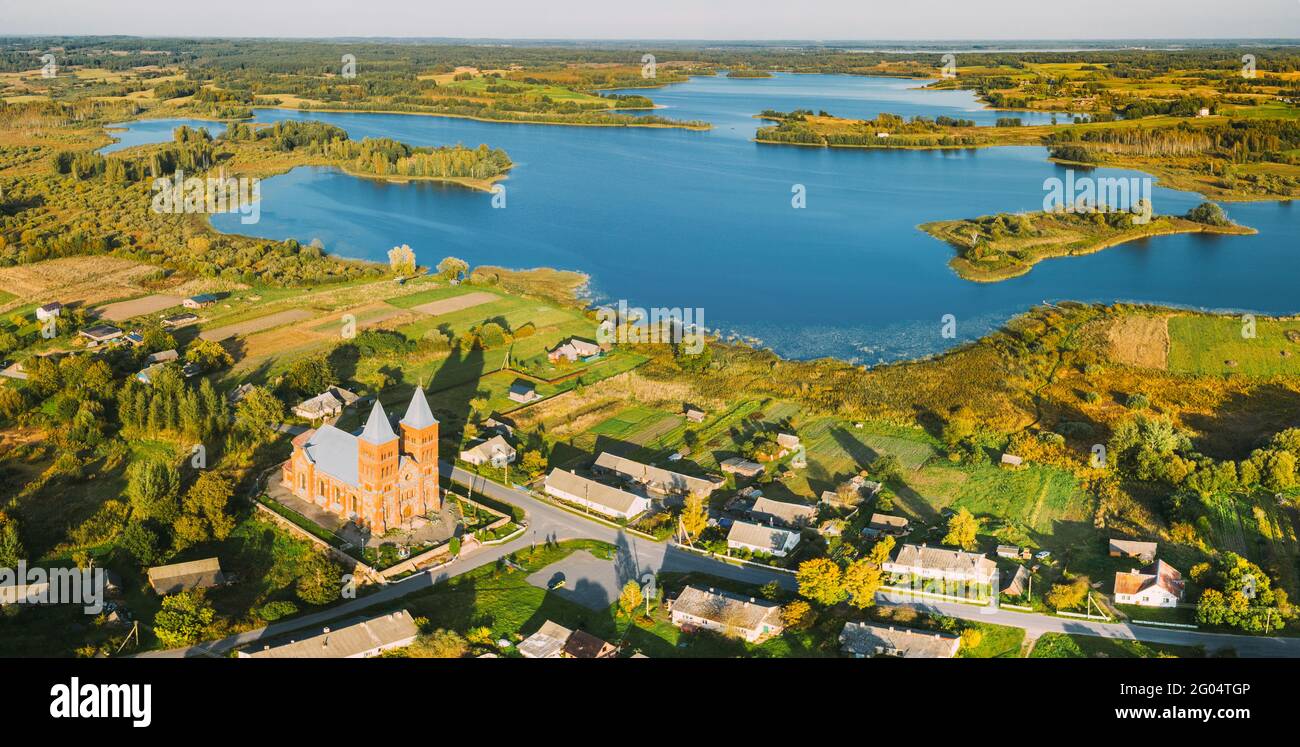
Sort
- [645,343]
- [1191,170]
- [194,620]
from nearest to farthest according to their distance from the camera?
[194,620] → [645,343] → [1191,170]

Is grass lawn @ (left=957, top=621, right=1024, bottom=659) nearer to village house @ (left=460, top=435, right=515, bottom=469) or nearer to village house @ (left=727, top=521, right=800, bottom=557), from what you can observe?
village house @ (left=727, top=521, right=800, bottom=557)

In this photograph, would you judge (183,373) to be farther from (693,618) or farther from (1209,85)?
(1209,85)

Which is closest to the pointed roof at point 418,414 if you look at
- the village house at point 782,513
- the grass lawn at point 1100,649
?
the village house at point 782,513

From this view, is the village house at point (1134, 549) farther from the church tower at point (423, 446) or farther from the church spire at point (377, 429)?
the church spire at point (377, 429)

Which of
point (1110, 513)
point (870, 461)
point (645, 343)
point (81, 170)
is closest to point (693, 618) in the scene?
point (870, 461)

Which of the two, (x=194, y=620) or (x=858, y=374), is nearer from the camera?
(x=194, y=620)

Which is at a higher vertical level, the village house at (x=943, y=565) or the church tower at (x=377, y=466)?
the church tower at (x=377, y=466)
